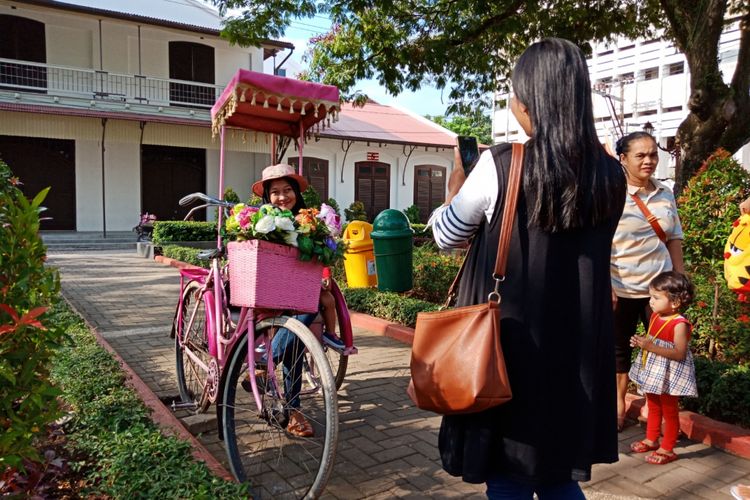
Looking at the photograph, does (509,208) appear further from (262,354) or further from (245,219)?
(262,354)

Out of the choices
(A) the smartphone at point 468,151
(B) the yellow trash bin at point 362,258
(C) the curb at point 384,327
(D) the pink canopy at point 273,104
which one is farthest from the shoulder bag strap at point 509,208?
(B) the yellow trash bin at point 362,258

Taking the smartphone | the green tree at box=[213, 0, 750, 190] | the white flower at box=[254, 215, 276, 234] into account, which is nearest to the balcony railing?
the green tree at box=[213, 0, 750, 190]

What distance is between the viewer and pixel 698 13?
7.77m

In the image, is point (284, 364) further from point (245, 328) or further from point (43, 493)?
point (43, 493)

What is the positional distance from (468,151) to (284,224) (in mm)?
993

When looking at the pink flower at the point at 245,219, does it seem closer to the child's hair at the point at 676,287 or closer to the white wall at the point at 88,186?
the child's hair at the point at 676,287

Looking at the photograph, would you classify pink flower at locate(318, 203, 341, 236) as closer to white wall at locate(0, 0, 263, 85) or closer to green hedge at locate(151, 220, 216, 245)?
green hedge at locate(151, 220, 216, 245)

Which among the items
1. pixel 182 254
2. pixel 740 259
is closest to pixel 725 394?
pixel 740 259

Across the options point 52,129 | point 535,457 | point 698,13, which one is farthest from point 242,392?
point 52,129

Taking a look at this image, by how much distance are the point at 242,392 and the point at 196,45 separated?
1957cm

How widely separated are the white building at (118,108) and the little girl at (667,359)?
14461mm

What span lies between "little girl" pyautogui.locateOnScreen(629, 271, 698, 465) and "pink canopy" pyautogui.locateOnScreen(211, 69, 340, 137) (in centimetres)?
263

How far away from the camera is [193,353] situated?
388 cm

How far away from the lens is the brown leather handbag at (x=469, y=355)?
161cm
